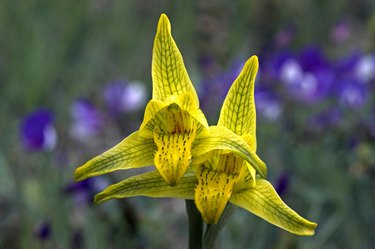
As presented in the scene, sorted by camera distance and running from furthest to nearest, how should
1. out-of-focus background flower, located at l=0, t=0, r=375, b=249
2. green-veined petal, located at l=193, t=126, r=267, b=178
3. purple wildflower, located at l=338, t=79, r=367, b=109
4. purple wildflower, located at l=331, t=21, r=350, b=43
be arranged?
1. purple wildflower, located at l=331, t=21, r=350, b=43
2. purple wildflower, located at l=338, t=79, r=367, b=109
3. out-of-focus background flower, located at l=0, t=0, r=375, b=249
4. green-veined petal, located at l=193, t=126, r=267, b=178

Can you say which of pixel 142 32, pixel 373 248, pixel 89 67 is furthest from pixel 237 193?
pixel 142 32

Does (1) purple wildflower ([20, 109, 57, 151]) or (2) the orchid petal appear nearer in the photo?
(2) the orchid petal

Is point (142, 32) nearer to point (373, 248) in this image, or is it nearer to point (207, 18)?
point (207, 18)

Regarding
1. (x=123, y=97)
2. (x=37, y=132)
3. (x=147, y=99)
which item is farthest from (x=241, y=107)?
(x=147, y=99)

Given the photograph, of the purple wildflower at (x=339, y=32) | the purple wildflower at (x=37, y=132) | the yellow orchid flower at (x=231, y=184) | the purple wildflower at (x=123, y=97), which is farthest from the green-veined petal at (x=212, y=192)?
the purple wildflower at (x=339, y=32)

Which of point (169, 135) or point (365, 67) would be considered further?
point (365, 67)

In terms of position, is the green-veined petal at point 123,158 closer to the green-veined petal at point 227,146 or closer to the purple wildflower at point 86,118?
the green-veined petal at point 227,146

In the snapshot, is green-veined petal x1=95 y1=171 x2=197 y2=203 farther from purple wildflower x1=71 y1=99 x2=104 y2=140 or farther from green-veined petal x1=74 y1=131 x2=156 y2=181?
purple wildflower x1=71 y1=99 x2=104 y2=140

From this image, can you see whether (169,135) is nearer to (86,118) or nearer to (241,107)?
(241,107)

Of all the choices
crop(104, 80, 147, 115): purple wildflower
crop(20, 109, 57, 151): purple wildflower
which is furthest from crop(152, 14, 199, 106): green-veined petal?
crop(104, 80, 147, 115): purple wildflower
